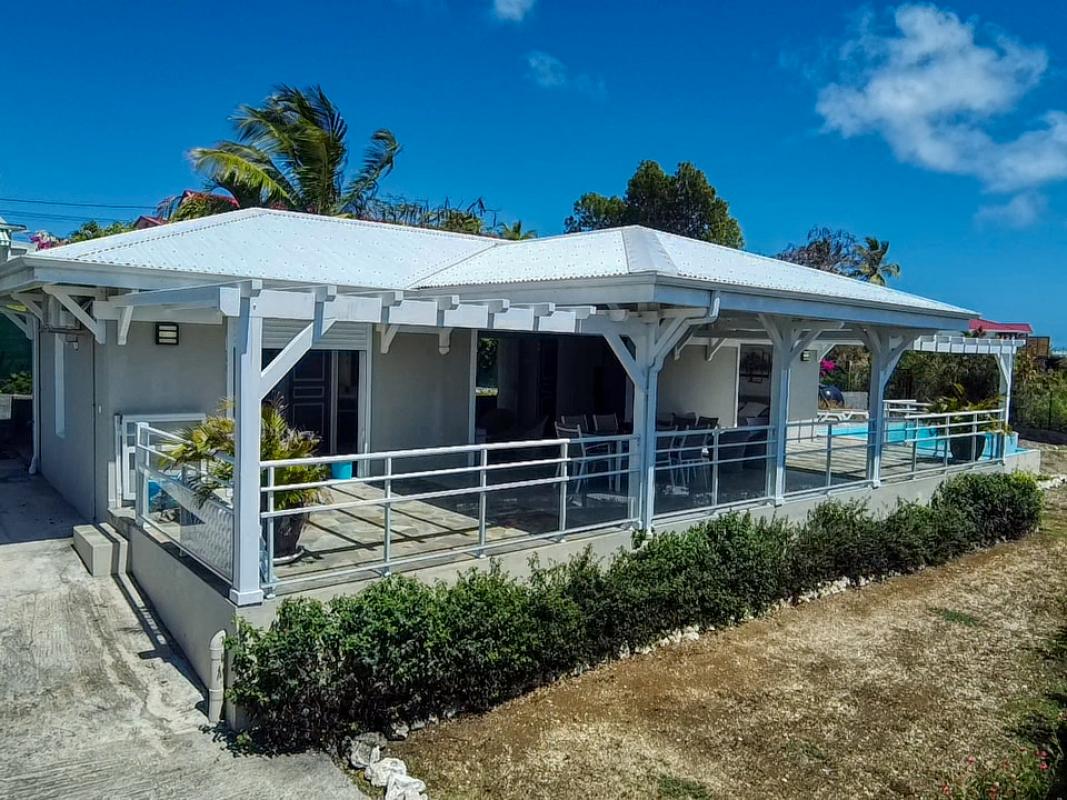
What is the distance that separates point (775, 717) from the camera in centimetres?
620

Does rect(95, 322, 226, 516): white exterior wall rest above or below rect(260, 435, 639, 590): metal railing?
above

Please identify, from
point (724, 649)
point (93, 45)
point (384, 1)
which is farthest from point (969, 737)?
point (93, 45)

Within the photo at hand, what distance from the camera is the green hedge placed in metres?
5.39

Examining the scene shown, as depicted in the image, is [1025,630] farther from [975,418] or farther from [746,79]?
[746,79]

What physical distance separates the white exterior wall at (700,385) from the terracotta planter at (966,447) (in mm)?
A: 3981

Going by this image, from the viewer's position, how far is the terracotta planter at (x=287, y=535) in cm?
643

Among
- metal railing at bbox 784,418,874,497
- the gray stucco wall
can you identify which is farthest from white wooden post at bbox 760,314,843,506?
the gray stucco wall

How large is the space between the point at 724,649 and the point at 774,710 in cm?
123

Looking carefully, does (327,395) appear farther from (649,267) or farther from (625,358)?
(649,267)

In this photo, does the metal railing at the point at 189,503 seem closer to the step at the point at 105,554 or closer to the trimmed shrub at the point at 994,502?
the step at the point at 105,554

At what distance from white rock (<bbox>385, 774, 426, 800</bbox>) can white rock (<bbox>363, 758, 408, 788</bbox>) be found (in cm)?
5

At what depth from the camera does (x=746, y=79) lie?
1085 inches

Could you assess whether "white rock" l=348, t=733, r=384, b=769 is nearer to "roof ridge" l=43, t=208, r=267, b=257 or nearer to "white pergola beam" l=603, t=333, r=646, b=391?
"white pergola beam" l=603, t=333, r=646, b=391

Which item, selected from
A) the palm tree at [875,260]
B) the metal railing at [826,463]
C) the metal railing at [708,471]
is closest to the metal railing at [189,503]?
the metal railing at [708,471]
